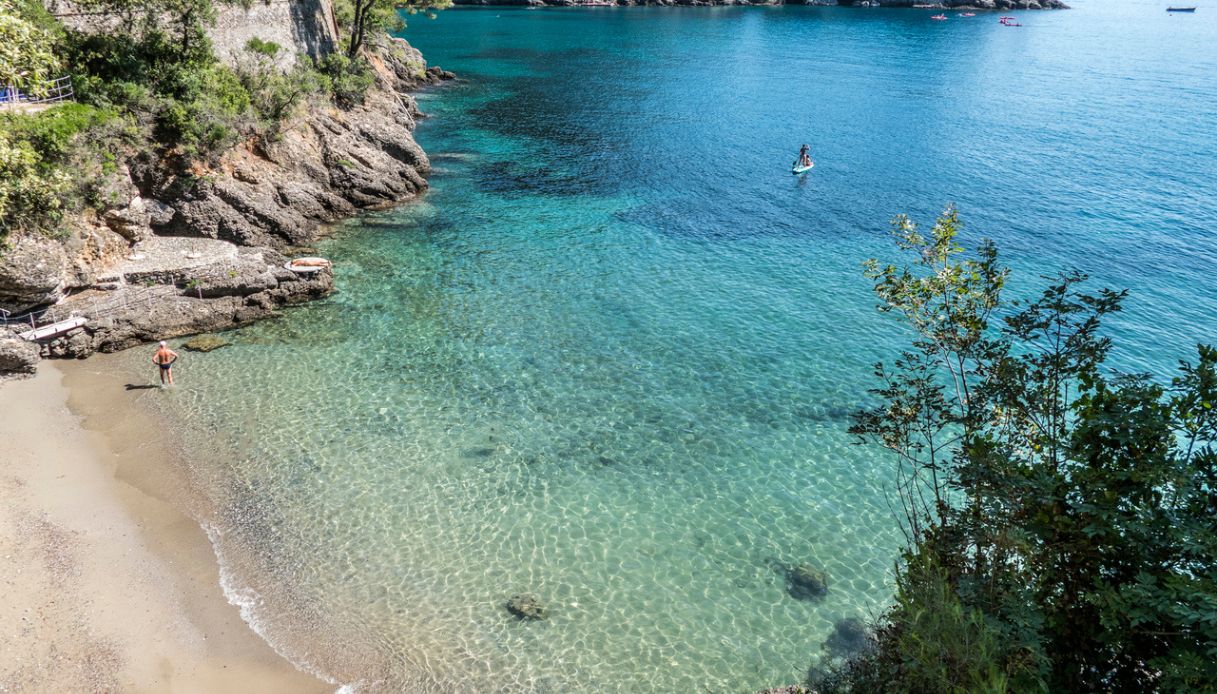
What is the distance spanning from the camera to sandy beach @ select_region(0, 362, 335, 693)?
1494cm

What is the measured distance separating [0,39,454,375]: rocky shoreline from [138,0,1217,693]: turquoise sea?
1.90 m

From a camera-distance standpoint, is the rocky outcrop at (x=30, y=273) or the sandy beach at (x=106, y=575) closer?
the sandy beach at (x=106, y=575)

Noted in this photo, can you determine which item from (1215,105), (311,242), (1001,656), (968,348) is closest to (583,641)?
(1001,656)

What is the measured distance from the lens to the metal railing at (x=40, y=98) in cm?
2756

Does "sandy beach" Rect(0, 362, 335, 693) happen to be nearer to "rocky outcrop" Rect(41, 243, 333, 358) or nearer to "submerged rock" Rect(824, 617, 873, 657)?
"rocky outcrop" Rect(41, 243, 333, 358)

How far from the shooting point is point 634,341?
2872cm

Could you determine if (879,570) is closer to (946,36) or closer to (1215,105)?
(1215,105)

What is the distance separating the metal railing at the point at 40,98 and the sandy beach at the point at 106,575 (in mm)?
→ 13040

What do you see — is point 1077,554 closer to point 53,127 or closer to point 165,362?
point 165,362

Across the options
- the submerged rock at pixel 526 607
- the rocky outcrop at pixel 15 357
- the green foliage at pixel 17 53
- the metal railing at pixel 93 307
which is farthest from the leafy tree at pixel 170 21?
the submerged rock at pixel 526 607

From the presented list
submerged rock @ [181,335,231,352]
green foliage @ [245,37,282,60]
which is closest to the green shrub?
submerged rock @ [181,335,231,352]

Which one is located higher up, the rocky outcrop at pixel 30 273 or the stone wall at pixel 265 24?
the stone wall at pixel 265 24

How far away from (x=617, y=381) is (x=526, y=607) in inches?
414

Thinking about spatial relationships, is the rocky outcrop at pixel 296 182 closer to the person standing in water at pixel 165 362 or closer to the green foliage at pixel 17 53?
the person standing in water at pixel 165 362
